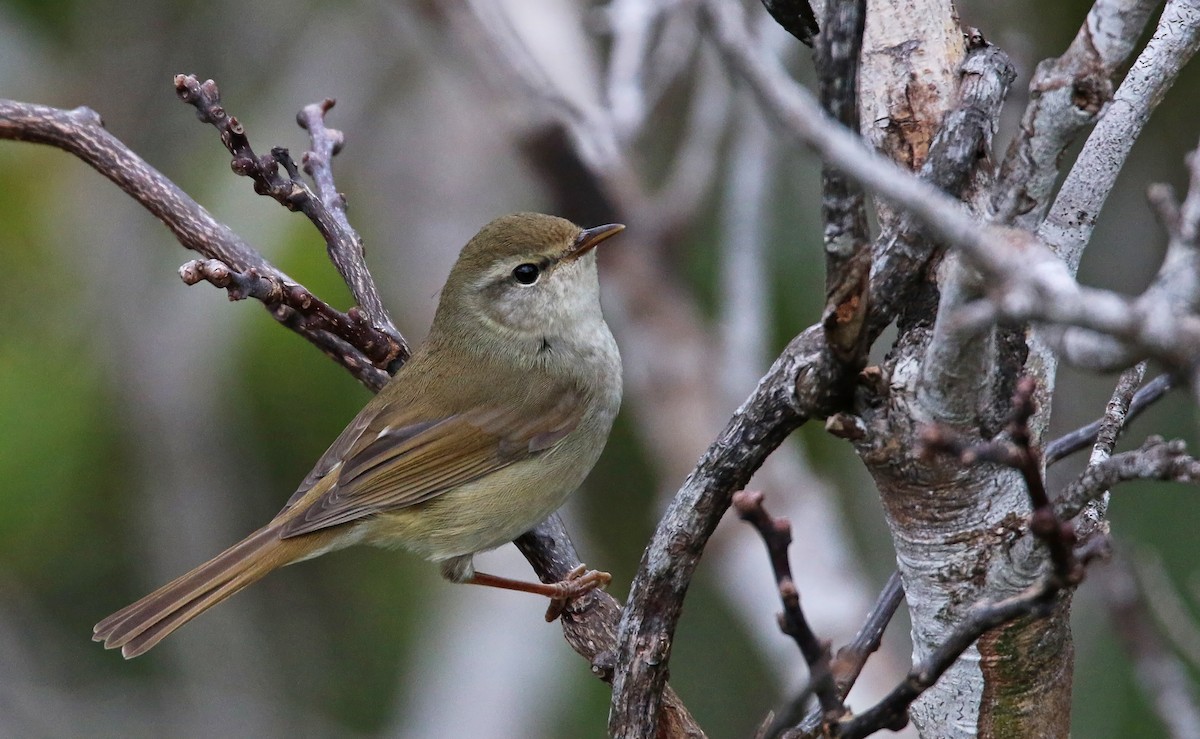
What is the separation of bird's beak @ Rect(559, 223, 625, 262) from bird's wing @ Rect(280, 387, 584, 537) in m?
0.45

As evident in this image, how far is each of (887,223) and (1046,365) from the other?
38 cm

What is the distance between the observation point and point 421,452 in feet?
12.8

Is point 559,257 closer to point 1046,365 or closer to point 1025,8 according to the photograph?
point 1046,365

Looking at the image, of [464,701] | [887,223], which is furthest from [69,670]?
[887,223]

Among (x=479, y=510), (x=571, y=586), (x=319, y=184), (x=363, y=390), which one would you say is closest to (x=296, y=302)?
(x=319, y=184)

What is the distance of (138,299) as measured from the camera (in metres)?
6.55

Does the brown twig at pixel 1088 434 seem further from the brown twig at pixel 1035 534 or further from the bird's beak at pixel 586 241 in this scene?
the bird's beak at pixel 586 241

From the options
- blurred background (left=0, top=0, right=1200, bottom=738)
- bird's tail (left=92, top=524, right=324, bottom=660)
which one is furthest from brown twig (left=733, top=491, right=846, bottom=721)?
blurred background (left=0, top=0, right=1200, bottom=738)

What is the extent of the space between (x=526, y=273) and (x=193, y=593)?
1.47 metres

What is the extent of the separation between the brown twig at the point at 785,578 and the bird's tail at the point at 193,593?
229 centimetres

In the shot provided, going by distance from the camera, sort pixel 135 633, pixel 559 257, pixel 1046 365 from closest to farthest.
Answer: pixel 1046 365
pixel 135 633
pixel 559 257

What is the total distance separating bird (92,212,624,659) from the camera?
360cm

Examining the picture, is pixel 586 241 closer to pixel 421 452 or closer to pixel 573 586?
pixel 421 452

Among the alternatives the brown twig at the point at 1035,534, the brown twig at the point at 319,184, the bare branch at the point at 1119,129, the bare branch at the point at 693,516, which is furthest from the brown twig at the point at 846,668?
the brown twig at the point at 319,184
